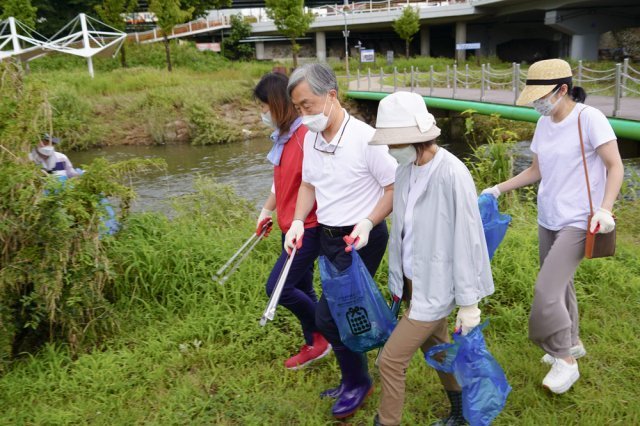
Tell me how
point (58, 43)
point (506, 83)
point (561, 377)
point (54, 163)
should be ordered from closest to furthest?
point (561, 377), point (54, 163), point (506, 83), point (58, 43)

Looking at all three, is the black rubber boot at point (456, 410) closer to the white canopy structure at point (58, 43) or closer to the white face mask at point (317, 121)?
the white face mask at point (317, 121)

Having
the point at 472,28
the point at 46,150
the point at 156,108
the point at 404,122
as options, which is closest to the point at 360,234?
the point at 404,122

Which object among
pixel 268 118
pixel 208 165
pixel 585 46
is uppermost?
pixel 585 46

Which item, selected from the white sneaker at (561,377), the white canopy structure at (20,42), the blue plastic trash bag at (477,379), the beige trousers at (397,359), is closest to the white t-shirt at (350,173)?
the beige trousers at (397,359)

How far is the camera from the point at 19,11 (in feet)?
94.1

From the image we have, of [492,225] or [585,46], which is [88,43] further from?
[492,225]

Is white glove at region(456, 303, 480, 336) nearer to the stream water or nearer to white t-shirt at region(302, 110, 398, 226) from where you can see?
white t-shirt at region(302, 110, 398, 226)

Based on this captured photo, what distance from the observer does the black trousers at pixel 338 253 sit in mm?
2494

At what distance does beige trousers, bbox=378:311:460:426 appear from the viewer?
2.17 metres

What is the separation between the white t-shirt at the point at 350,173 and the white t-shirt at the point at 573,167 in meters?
0.81

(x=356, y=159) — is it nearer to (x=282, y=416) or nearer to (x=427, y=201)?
(x=427, y=201)

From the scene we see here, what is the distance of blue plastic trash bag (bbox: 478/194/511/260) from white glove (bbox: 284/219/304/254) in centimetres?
85

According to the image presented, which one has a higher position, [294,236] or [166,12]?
[166,12]

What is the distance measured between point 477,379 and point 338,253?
2.70 ft
